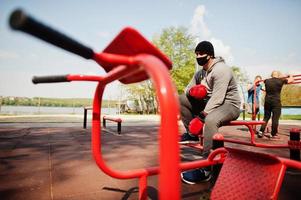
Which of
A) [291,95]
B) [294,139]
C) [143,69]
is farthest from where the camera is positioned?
[291,95]

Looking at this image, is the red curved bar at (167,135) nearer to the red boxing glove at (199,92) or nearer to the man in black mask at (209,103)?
the man in black mask at (209,103)

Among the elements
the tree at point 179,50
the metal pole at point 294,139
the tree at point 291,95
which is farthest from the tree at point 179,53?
the metal pole at point 294,139

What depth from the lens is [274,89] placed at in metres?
5.61

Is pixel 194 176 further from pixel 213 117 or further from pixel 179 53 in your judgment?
pixel 179 53

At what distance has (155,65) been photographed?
26.2 inches

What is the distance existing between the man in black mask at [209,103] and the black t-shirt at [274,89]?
12.5ft

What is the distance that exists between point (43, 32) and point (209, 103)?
189cm

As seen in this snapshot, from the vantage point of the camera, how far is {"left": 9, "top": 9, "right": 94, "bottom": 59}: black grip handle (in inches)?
19.0

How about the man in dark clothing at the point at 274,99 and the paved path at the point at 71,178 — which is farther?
the man in dark clothing at the point at 274,99

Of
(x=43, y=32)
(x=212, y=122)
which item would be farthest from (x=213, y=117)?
(x=43, y=32)

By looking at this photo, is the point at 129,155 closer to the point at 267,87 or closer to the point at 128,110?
the point at 267,87

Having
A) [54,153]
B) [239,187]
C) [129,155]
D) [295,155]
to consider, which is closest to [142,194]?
[239,187]

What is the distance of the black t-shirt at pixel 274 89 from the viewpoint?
5.58 metres

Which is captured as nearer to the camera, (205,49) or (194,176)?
(194,176)
